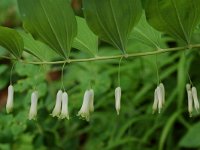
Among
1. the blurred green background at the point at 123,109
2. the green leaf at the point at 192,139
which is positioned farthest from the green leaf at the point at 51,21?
the green leaf at the point at 192,139

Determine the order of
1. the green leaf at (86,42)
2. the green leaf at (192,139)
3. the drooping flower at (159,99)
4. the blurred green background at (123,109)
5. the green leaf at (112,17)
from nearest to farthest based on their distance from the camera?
the green leaf at (112,17) < the drooping flower at (159,99) < the green leaf at (86,42) < the green leaf at (192,139) < the blurred green background at (123,109)

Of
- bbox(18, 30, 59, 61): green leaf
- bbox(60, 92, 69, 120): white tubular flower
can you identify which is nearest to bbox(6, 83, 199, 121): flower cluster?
bbox(60, 92, 69, 120): white tubular flower

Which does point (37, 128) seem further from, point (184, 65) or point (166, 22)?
point (166, 22)

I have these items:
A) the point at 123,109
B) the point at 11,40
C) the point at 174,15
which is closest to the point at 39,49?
the point at 11,40

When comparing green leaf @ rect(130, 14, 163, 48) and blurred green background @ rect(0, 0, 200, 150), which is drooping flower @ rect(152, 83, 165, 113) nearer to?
green leaf @ rect(130, 14, 163, 48)

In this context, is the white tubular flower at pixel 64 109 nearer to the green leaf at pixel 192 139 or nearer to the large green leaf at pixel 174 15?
the large green leaf at pixel 174 15
